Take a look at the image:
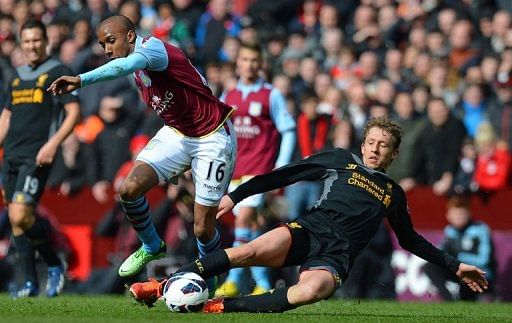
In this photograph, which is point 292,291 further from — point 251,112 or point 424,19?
point 424,19

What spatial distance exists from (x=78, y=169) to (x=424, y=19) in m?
6.00

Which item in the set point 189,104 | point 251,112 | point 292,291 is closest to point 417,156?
point 251,112

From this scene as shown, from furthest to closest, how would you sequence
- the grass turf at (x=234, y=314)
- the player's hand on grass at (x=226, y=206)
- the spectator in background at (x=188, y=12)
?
the spectator in background at (x=188, y=12), the player's hand on grass at (x=226, y=206), the grass turf at (x=234, y=314)

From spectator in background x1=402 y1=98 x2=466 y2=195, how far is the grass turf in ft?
11.7

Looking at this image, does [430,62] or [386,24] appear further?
[386,24]

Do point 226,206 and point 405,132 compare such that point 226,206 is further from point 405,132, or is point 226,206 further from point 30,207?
point 405,132

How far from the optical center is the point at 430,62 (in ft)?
58.9

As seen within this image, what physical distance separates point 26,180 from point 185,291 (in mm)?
3710

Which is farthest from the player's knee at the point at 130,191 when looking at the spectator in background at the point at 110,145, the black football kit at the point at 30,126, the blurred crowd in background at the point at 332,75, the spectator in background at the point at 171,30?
the spectator in background at the point at 171,30

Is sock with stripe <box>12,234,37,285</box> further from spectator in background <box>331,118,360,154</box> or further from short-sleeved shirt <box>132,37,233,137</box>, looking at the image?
spectator in background <box>331,118,360,154</box>

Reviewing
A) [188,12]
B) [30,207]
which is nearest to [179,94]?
[30,207]

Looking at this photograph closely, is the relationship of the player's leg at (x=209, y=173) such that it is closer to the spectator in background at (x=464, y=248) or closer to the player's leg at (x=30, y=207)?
the player's leg at (x=30, y=207)

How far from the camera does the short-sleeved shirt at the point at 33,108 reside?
12.6 meters

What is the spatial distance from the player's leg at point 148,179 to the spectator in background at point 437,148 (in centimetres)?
554
